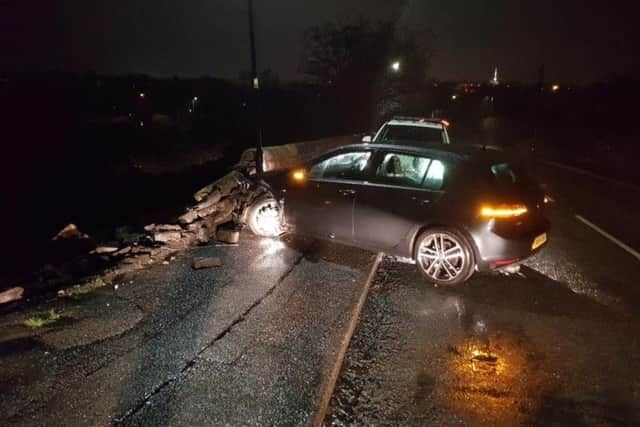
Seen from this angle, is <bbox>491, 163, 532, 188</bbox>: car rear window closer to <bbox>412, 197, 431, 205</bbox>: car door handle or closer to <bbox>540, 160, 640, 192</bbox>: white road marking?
<bbox>412, 197, 431, 205</bbox>: car door handle

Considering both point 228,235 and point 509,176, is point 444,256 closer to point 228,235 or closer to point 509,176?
point 509,176

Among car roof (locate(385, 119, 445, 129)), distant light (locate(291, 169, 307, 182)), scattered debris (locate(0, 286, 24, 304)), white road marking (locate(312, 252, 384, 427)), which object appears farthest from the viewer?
car roof (locate(385, 119, 445, 129))

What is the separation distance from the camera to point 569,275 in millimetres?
6445

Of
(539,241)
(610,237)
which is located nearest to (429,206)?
(539,241)

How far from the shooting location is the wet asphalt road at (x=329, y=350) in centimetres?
347

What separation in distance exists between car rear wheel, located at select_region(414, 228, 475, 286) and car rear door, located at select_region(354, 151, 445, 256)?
211mm

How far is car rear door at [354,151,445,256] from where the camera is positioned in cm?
584

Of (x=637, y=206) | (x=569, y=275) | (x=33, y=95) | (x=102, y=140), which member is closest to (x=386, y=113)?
(x=102, y=140)

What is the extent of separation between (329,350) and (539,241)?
313 centimetres

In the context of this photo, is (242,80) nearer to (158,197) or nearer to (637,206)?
(158,197)

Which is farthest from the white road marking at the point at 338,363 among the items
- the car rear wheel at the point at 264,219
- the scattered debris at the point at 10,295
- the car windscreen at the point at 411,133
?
the car windscreen at the point at 411,133

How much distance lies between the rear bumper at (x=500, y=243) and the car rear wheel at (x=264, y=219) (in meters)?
3.35

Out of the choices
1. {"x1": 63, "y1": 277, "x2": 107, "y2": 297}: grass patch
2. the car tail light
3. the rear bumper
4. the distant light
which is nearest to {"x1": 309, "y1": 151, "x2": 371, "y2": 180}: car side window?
the distant light

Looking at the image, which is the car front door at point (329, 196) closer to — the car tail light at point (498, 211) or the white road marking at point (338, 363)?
the white road marking at point (338, 363)
